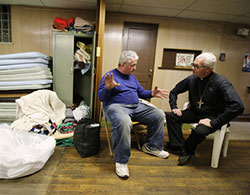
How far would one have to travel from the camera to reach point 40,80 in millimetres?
2664

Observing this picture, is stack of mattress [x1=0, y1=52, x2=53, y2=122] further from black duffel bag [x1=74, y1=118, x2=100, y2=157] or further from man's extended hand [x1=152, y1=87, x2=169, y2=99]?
man's extended hand [x1=152, y1=87, x2=169, y2=99]

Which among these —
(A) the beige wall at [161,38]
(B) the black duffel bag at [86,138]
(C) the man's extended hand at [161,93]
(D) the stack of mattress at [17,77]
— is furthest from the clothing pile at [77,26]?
(B) the black duffel bag at [86,138]

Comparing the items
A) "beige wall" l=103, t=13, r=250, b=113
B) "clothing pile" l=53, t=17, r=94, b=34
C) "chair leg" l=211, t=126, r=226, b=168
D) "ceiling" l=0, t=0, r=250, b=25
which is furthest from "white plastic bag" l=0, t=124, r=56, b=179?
"ceiling" l=0, t=0, r=250, b=25

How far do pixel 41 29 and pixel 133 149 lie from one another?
3.04 metres

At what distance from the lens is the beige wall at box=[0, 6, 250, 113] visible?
3.41 m

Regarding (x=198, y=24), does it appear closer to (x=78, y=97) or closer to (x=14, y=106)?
(x=78, y=97)

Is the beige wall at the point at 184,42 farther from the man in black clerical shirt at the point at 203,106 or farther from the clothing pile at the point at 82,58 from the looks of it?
the man in black clerical shirt at the point at 203,106

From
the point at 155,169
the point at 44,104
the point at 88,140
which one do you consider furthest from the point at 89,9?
the point at 155,169

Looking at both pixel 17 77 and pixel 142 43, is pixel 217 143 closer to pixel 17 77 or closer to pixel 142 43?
pixel 142 43

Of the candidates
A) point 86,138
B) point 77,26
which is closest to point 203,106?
point 86,138

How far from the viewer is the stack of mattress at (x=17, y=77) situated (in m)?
2.48

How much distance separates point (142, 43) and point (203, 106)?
7.14ft

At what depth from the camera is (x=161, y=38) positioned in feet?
12.0

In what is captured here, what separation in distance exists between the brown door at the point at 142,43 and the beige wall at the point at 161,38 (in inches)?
4.2
